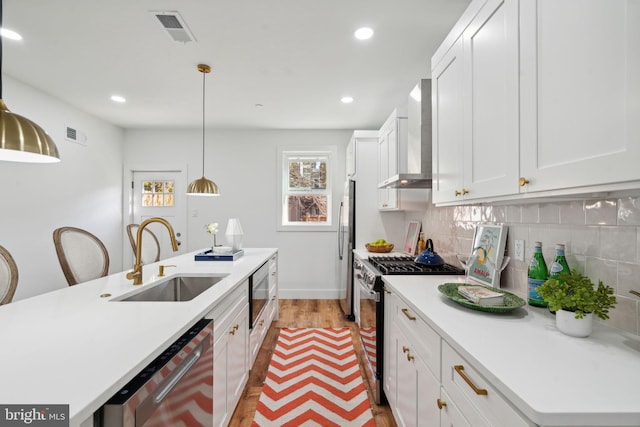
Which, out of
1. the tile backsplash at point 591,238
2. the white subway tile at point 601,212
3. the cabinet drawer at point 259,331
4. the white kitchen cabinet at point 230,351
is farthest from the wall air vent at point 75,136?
the white subway tile at point 601,212

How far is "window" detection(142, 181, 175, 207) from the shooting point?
4.79 meters

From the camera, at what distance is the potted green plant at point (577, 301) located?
956 millimetres

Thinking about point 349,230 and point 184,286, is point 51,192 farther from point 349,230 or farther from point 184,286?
point 349,230

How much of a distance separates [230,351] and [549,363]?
1485 millimetres

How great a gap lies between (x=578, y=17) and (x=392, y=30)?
158 cm

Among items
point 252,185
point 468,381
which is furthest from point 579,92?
point 252,185

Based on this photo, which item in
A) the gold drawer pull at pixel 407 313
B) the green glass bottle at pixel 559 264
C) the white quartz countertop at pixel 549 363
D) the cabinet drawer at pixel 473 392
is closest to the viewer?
the white quartz countertop at pixel 549 363

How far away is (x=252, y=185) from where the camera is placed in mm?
4723

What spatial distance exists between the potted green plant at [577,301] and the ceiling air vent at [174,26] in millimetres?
2527

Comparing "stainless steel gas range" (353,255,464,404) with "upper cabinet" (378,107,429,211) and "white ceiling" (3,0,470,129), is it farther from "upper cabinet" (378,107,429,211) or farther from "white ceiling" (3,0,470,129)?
"white ceiling" (3,0,470,129)

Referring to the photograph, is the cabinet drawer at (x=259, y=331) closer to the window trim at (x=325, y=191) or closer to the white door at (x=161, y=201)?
the window trim at (x=325, y=191)

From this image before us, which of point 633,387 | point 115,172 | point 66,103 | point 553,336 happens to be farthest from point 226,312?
point 115,172

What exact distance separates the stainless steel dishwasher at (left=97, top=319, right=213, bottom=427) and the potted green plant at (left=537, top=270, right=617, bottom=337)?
1.25 meters

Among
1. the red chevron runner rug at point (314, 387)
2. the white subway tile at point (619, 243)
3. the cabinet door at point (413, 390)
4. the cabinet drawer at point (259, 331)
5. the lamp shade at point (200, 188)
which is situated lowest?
the red chevron runner rug at point (314, 387)
